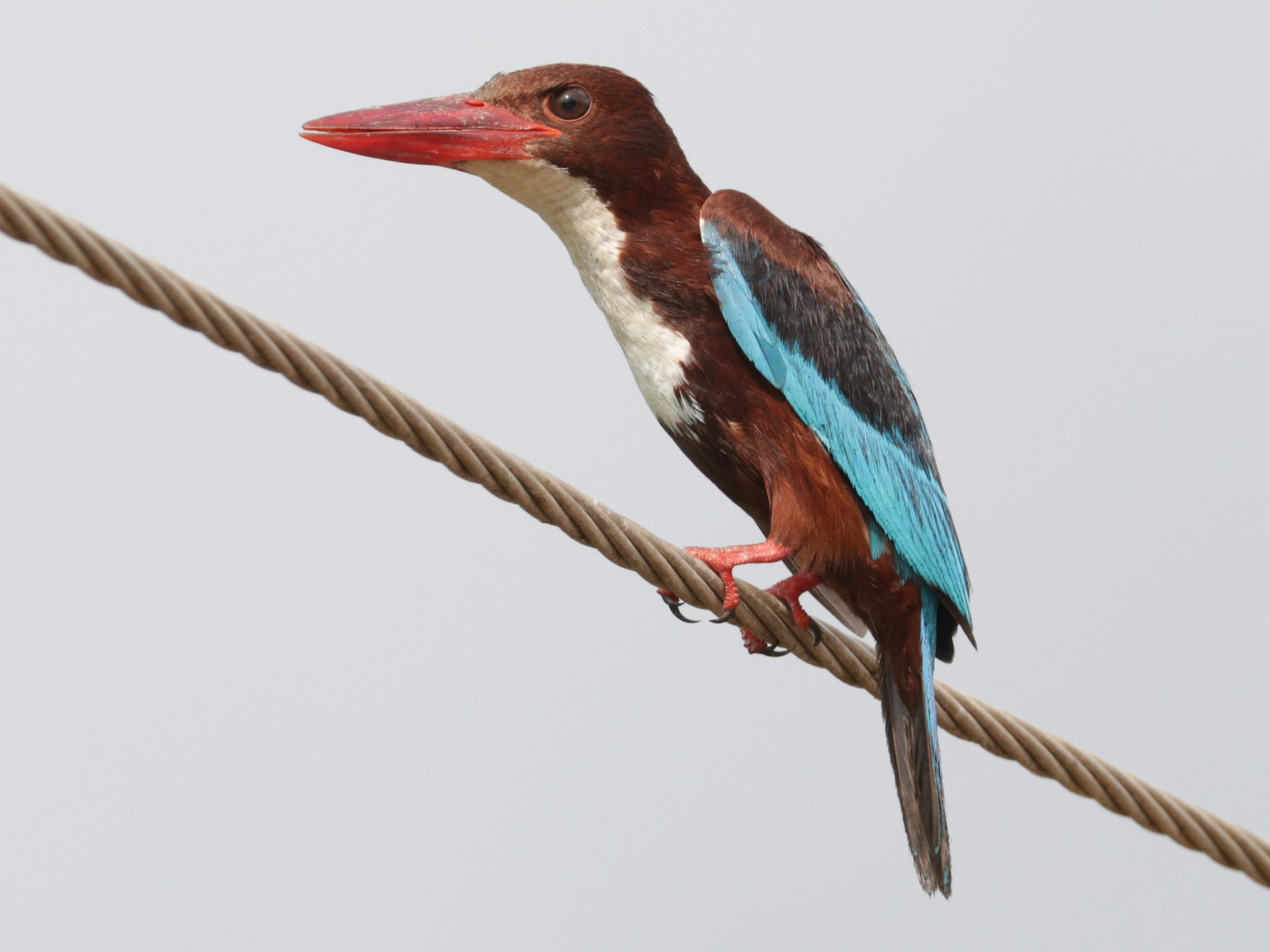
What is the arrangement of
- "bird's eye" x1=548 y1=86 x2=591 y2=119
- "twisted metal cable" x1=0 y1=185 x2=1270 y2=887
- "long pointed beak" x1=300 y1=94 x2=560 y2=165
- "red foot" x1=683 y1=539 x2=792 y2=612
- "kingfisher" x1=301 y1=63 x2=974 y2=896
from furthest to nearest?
"bird's eye" x1=548 y1=86 x2=591 y2=119 → "long pointed beak" x1=300 y1=94 x2=560 y2=165 → "kingfisher" x1=301 y1=63 x2=974 y2=896 → "red foot" x1=683 y1=539 x2=792 y2=612 → "twisted metal cable" x1=0 y1=185 x2=1270 y2=887

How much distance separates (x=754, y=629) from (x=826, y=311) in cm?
83

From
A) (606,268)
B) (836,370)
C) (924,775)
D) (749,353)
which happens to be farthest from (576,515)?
(924,775)

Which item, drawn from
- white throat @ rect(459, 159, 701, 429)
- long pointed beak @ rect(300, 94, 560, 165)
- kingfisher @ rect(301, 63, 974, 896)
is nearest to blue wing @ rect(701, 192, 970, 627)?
kingfisher @ rect(301, 63, 974, 896)

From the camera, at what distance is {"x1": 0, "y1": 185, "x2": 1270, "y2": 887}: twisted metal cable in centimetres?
217

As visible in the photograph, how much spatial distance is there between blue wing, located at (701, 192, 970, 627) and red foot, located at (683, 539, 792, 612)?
0.90 ft

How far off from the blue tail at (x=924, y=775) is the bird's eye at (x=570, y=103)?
1413mm

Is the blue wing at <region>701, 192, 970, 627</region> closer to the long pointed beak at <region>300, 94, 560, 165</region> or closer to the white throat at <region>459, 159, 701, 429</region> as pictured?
the white throat at <region>459, 159, 701, 429</region>

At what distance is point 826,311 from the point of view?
368cm

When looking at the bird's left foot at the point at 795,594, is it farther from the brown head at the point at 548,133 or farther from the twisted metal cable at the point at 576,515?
the brown head at the point at 548,133

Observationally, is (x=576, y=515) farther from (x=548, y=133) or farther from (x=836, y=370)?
(x=548, y=133)

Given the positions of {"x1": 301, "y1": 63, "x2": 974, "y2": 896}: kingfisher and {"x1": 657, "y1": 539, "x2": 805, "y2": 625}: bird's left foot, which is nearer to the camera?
{"x1": 657, "y1": 539, "x2": 805, "y2": 625}: bird's left foot

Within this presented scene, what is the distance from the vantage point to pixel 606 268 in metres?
3.55

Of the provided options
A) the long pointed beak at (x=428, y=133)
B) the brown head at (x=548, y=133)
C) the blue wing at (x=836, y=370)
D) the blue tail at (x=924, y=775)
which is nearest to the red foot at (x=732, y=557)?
the blue wing at (x=836, y=370)

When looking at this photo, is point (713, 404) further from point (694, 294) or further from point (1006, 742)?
point (1006, 742)
